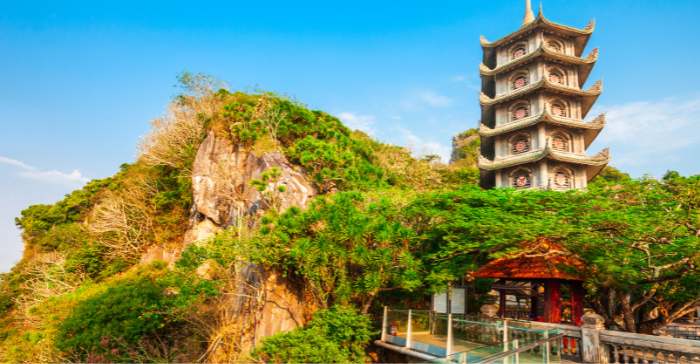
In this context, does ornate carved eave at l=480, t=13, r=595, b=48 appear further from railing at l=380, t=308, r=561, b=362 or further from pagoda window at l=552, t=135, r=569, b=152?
railing at l=380, t=308, r=561, b=362

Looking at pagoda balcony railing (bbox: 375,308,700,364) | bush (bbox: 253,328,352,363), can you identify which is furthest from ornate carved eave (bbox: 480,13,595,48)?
bush (bbox: 253,328,352,363)

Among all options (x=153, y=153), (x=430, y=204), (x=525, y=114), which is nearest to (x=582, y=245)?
(x=430, y=204)

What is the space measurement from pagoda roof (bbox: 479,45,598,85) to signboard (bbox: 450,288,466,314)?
12.7 metres

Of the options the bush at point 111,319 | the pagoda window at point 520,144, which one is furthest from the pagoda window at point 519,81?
the bush at point 111,319

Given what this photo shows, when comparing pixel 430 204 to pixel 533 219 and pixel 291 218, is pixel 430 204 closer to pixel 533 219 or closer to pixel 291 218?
pixel 533 219

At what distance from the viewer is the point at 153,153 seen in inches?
724

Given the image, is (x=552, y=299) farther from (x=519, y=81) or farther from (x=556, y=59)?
(x=556, y=59)

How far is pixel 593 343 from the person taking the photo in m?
7.50

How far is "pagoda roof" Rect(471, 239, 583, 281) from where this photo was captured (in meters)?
10.2

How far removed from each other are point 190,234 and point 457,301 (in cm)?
1157

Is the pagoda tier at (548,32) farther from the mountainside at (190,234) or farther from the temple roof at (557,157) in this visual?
the mountainside at (190,234)

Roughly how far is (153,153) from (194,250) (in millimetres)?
11223

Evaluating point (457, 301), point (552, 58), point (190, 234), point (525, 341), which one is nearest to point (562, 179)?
point (552, 58)

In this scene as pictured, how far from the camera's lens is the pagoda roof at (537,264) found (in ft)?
33.3
